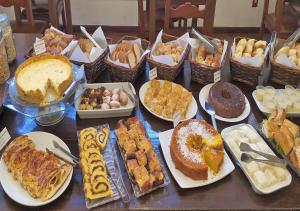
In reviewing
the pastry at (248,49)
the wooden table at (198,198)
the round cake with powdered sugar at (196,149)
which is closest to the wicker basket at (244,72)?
the pastry at (248,49)

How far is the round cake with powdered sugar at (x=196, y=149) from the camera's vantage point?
115cm

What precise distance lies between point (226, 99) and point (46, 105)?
726 millimetres

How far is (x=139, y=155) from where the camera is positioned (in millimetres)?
1181

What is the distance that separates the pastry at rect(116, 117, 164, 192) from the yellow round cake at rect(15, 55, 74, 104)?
273 mm

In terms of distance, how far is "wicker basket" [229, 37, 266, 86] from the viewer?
153 cm

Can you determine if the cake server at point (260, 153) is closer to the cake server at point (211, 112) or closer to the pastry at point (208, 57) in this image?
the cake server at point (211, 112)

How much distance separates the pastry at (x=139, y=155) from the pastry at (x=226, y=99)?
34 cm

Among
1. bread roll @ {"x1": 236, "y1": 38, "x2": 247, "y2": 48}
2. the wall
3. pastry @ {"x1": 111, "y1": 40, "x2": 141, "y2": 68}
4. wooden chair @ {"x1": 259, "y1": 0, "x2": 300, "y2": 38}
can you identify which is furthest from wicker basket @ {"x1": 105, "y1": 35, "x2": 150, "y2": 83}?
the wall

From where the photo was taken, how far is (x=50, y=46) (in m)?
1.60

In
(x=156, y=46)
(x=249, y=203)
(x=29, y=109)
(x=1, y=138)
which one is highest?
(x=156, y=46)

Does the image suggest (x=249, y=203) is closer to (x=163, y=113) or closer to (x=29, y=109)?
(x=163, y=113)

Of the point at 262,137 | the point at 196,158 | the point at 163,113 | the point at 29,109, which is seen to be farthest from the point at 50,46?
the point at 262,137

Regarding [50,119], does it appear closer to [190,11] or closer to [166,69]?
[166,69]

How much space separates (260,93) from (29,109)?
963 millimetres
